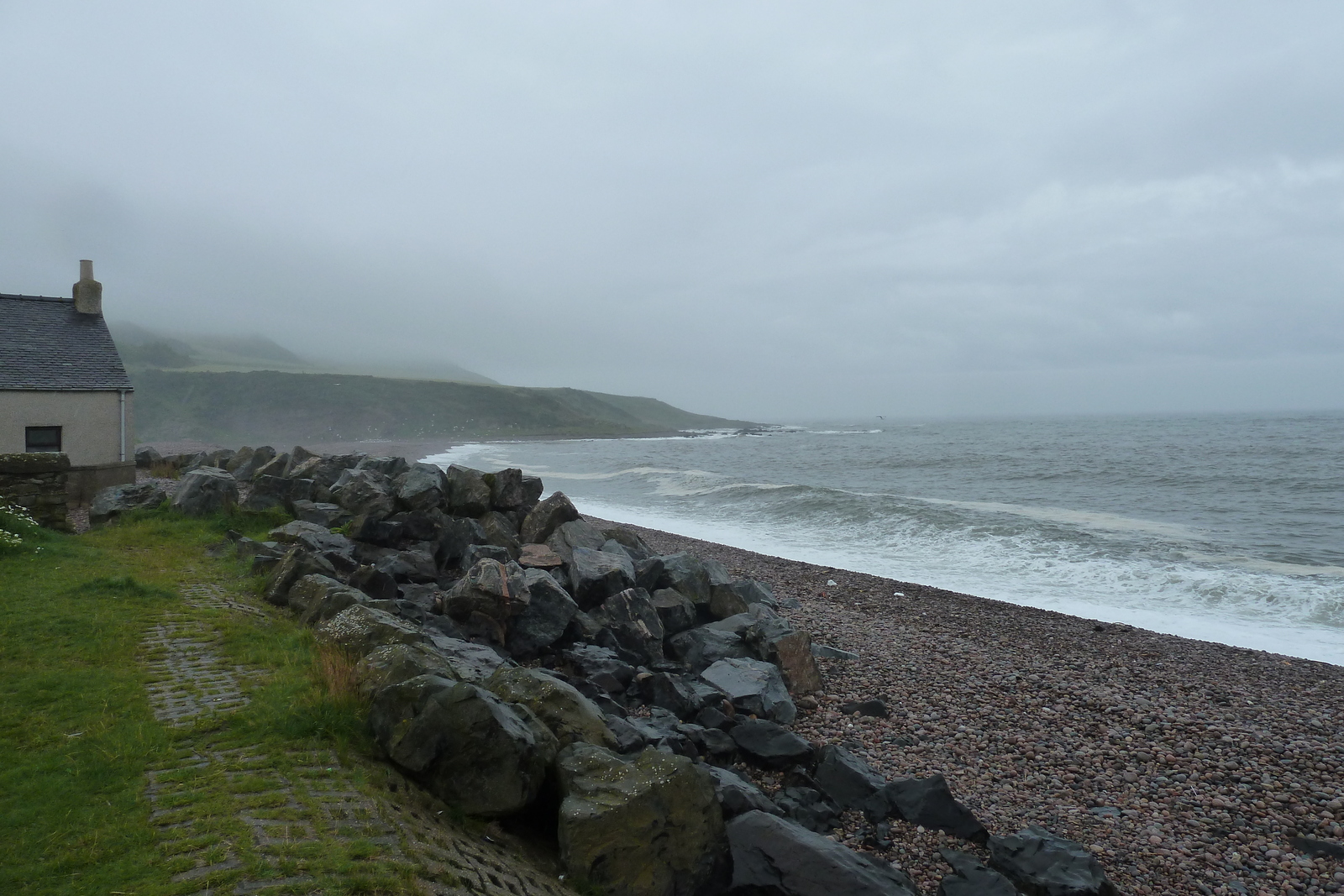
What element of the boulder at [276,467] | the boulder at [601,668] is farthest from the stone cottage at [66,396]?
the boulder at [601,668]

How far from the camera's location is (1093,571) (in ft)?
60.3

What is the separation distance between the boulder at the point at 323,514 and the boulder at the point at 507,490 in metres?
2.65

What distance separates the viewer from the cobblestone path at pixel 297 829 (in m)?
3.82

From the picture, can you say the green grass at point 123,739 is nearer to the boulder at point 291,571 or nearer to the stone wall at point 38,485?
the boulder at point 291,571

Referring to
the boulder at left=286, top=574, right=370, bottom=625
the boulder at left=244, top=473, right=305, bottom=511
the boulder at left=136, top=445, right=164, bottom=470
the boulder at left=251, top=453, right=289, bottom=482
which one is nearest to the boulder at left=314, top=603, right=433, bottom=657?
the boulder at left=286, top=574, right=370, bottom=625

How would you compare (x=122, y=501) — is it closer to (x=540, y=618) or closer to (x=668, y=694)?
(x=540, y=618)

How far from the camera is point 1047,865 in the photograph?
564 centimetres

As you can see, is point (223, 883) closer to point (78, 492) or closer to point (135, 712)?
point (135, 712)

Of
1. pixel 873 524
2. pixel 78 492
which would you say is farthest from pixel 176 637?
pixel 873 524

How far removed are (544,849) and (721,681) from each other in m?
4.03

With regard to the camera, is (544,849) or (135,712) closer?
(544,849)

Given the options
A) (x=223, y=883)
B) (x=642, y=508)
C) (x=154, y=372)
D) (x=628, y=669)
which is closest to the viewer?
(x=223, y=883)

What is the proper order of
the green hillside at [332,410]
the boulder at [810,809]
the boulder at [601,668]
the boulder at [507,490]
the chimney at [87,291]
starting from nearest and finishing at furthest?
the boulder at [810,809]
the boulder at [601,668]
the boulder at [507,490]
the chimney at [87,291]
the green hillside at [332,410]

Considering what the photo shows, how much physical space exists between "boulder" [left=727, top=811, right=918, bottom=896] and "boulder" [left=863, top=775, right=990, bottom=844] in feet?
3.23
